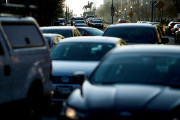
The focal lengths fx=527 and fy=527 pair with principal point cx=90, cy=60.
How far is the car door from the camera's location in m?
7.16

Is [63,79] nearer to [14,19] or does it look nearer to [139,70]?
[14,19]

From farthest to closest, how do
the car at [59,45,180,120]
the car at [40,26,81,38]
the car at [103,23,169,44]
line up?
the car at [40,26,81,38], the car at [103,23,169,44], the car at [59,45,180,120]

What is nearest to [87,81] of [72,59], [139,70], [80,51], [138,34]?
[139,70]

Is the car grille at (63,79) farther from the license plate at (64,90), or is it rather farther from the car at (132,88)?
the car at (132,88)

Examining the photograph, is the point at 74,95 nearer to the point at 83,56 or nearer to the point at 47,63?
the point at 47,63

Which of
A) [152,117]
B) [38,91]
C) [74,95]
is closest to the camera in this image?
[152,117]

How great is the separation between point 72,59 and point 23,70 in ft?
12.9

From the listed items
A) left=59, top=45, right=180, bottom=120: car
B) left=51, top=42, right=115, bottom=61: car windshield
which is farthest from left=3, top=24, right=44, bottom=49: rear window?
left=51, top=42, right=115, bottom=61: car windshield

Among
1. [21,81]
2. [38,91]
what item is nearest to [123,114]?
[21,81]

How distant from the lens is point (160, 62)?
748 centimetres

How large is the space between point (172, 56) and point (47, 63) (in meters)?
2.47

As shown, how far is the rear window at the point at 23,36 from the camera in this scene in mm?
7926

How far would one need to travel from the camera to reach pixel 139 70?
746 cm

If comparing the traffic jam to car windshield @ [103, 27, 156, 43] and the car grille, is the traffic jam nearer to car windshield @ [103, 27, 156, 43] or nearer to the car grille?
the car grille
